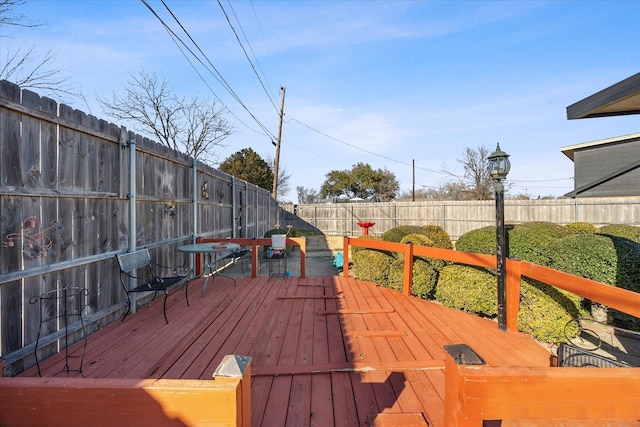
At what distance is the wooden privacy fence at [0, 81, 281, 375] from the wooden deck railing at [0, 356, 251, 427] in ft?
4.95

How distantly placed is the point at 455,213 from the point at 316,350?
13.7 metres

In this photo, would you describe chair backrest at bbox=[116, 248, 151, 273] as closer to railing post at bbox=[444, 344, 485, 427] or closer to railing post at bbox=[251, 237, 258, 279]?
railing post at bbox=[251, 237, 258, 279]

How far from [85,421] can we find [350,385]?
4.92 feet

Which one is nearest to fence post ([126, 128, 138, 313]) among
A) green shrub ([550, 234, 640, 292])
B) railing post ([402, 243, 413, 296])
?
railing post ([402, 243, 413, 296])

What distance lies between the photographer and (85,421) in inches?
38.0

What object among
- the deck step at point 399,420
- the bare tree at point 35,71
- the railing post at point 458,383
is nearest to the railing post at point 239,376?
the railing post at point 458,383

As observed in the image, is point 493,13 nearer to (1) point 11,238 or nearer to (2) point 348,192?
(1) point 11,238

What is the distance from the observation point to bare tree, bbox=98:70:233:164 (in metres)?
15.0

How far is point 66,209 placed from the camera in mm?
2541

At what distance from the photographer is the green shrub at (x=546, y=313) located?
2.97 meters

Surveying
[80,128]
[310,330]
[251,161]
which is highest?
[251,161]

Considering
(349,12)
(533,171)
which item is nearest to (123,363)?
(349,12)

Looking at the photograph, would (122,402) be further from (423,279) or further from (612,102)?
(423,279)

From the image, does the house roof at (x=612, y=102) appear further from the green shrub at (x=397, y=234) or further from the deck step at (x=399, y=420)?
the green shrub at (x=397, y=234)
